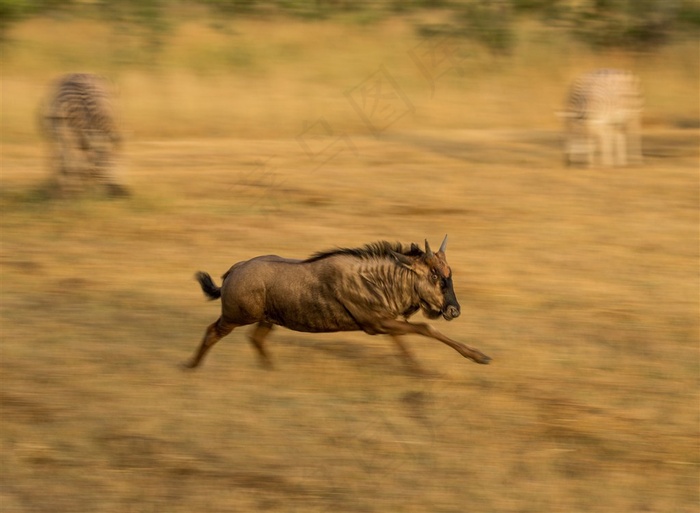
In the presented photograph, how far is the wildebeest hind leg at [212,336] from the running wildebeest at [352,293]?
14cm

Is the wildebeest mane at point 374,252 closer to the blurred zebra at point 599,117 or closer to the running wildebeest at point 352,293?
the running wildebeest at point 352,293

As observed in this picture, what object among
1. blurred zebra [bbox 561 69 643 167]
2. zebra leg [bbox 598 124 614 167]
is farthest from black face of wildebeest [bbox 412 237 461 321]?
zebra leg [bbox 598 124 614 167]

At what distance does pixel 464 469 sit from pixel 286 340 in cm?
217

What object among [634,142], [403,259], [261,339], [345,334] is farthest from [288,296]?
[634,142]

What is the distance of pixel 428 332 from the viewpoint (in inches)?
263

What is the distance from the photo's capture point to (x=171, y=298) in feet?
29.6

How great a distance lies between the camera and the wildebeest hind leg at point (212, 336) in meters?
7.00

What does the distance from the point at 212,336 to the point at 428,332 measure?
1362mm

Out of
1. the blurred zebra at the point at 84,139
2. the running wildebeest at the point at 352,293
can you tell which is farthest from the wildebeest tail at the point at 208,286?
the blurred zebra at the point at 84,139

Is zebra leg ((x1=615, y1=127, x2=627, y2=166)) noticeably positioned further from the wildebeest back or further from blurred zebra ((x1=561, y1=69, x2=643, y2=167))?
the wildebeest back

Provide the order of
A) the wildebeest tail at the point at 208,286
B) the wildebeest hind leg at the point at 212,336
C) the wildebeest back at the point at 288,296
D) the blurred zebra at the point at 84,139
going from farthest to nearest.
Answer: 1. the blurred zebra at the point at 84,139
2. the wildebeest tail at the point at 208,286
3. the wildebeest hind leg at the point at 212,336
4. the wildebeest back at the point at 288,296

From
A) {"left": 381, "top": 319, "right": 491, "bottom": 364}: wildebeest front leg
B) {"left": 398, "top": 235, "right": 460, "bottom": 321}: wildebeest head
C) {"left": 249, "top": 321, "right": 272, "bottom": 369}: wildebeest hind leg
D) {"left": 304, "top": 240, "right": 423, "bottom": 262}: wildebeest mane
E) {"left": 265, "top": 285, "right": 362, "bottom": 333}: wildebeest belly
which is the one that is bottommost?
{"left": 249, "top": 321, "right": 272, "bottom": 369}: wildebeest hind leg

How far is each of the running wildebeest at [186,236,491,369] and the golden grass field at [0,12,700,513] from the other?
1.47 feet

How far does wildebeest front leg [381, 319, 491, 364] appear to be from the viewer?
6.67 metres
